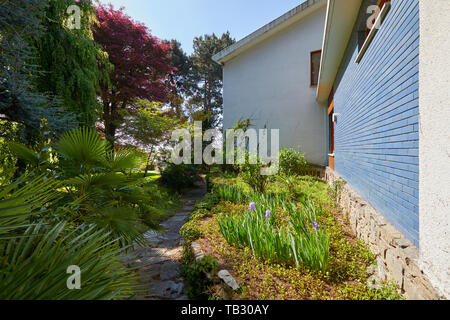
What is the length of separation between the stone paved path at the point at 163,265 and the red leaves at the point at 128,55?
759 centimetres

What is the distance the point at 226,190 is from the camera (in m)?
4.75

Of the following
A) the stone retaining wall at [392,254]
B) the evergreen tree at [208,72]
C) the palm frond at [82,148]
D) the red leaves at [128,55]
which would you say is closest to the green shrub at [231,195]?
the stone retaining wall at [392,254]

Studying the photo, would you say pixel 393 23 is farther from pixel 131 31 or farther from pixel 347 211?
pixel 131 31

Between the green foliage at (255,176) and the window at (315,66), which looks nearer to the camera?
the green foliage at (255,176)

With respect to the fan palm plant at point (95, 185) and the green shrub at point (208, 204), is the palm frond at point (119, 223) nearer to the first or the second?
the fan palm plant at point (95, 185)

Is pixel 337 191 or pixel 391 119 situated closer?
pixel 391 119

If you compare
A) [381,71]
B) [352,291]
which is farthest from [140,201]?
[381,71]

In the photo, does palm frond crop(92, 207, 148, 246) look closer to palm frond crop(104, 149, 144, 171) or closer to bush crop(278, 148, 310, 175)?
palm frond crop(104, 149, 144, 171)

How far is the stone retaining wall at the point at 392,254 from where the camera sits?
142 cm

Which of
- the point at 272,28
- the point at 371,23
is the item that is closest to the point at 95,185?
the point at 371,23

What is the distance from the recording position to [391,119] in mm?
2182

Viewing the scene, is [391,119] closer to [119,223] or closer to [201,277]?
[201,277]

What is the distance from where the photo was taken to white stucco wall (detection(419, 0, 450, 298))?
126 cm

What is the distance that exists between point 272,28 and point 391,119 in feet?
26.3
